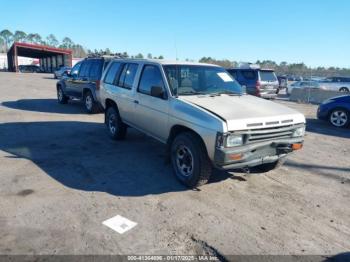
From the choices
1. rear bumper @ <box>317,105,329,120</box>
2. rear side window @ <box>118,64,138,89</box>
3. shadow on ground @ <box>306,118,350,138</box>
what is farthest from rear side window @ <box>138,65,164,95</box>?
rear bumper @ <box>317,105,329,120</box>

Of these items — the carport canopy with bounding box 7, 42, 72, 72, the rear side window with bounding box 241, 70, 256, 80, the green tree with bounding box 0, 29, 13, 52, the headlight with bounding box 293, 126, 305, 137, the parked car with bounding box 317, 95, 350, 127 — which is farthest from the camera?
the green tree with bounding box 0, 29, 13, 52

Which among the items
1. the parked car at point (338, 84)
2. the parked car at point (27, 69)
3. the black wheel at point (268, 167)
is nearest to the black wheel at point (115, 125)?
the black wheel at point (268, 167)

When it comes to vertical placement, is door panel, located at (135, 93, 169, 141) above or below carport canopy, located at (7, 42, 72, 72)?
below

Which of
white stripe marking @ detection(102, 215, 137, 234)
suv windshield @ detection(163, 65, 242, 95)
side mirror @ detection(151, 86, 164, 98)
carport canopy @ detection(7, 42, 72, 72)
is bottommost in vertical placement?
white stripe marking @ detection(102, 215, 137, 234)

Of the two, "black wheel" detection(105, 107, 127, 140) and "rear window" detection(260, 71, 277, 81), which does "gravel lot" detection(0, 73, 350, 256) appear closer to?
"black wheel" detection(105, 107, 127, 140)

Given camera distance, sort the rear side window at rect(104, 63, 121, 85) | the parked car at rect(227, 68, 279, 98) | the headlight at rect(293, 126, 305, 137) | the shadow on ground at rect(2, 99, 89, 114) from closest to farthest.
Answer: the headlight at rect(293, 126, 305, 137), the rear side window at rect(104, 63, 121, 85), the shadow on ground at rect(2, 99, 89, 114), the parked car at rect(227, 68, 279, 98)

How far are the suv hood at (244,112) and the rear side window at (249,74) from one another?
1045cm

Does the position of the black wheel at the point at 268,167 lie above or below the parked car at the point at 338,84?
below

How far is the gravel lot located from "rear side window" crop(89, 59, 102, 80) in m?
4.04

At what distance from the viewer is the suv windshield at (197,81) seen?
17.7ft

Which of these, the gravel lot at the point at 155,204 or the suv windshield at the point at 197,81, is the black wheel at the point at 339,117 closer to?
the gravel lot at the point at 155,204

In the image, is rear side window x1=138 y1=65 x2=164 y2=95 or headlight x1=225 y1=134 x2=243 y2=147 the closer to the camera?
headlight x1=225 y1=134 x2=243 y2=147

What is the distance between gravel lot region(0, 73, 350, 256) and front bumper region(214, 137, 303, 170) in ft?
1.89

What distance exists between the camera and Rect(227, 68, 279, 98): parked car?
15.1m
